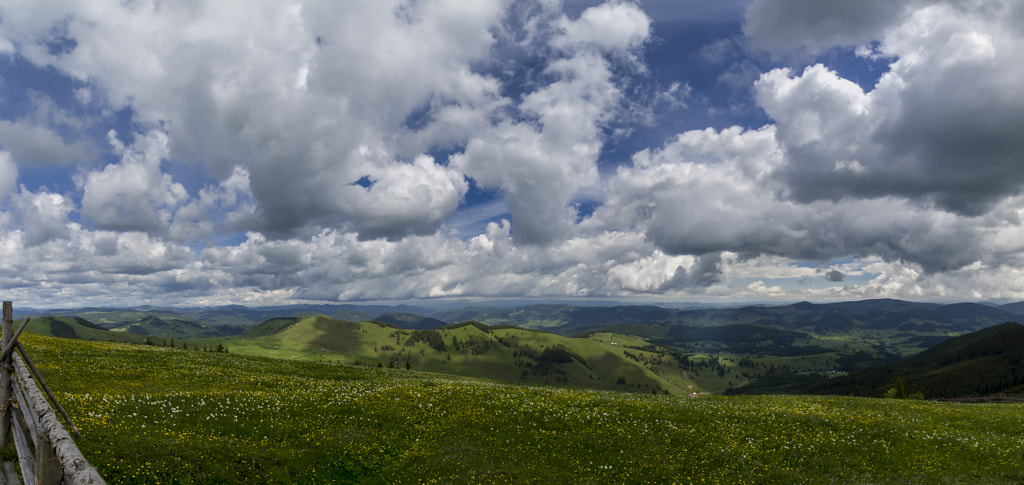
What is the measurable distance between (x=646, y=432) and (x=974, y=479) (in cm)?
1637

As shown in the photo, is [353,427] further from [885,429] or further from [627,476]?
[885,429]

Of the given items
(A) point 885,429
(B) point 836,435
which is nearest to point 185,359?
(B) point 836,435

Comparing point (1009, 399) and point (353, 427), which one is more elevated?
point (353, 427)

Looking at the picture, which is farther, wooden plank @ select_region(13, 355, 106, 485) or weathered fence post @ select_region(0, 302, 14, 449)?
weathered fence post @ select_region(0, 302, 14, 449)

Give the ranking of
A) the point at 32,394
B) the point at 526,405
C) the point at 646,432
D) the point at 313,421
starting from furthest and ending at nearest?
the point at 526,405, the point at 646,432, the point at 313,421, the point at 32,394

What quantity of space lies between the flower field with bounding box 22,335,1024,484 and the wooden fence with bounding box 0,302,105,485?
13.5 feet

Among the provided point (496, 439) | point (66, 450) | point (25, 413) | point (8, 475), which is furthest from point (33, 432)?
point (496, 439)

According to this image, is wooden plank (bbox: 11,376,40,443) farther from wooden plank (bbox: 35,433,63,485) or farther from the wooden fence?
wooden plank (bbox: 35,433,63,485)

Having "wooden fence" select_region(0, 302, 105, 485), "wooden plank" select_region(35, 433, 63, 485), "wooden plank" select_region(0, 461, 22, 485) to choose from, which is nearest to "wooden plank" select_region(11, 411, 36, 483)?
"wooden fence" select_region(0, 302, 105, 485)

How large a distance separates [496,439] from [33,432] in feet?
64.8

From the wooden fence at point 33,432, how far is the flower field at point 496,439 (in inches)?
162

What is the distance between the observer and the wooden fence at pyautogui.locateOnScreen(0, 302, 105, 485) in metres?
6.68

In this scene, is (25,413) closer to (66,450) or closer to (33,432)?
(33,432)

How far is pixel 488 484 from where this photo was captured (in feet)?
67.8
